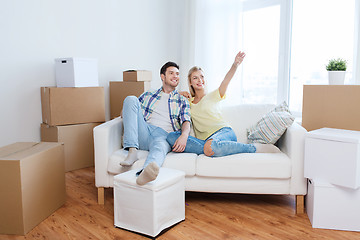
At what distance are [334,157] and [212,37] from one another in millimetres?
2260

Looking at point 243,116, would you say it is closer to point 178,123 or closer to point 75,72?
point 178,123

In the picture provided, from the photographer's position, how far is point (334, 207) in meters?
1.91

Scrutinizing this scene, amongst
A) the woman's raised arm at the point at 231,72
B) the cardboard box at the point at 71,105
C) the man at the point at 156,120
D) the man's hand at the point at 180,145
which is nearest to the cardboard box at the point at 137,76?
the cardboard box at the point at 71,105

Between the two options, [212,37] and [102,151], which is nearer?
[102,151]

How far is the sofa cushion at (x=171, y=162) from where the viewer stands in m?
2.14

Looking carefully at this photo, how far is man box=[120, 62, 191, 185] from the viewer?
2.23 metres

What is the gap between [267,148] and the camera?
2.27 meters

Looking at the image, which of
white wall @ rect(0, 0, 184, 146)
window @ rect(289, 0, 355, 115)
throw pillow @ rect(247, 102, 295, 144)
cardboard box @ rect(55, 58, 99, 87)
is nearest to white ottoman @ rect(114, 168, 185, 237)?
throw pillow @ rect(247, 102, 295, 144)

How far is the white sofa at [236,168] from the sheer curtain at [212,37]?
1.62 m

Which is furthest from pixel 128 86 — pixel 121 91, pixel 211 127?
pixel 211 127

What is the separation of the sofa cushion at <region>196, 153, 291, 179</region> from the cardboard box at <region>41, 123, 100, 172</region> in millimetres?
1412

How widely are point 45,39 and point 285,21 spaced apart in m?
2.33

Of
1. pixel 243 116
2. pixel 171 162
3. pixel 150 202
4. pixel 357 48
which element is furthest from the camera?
pixel 357 48

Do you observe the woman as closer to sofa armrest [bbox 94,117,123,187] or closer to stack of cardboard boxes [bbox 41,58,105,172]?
sofa armrest [bbox 94,117,123,187]
